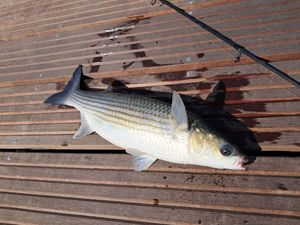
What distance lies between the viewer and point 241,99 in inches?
145

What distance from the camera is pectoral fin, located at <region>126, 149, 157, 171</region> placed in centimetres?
364

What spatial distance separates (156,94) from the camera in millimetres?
4141

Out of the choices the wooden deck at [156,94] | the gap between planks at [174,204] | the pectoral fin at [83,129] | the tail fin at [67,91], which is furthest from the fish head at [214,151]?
the tail fin at [67,91]

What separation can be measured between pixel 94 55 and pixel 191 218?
9.07ft

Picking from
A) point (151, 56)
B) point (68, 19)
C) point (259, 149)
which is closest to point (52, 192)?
point (151, 56)

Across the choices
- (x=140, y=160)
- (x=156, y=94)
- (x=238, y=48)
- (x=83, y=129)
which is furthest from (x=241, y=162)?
(x=83, y=129)

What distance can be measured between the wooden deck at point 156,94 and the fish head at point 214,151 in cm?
24

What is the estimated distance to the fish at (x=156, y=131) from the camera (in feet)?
10.6

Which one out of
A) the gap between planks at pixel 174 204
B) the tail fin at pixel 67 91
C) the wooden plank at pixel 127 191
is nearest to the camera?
the gap between planks at pixel 174 204

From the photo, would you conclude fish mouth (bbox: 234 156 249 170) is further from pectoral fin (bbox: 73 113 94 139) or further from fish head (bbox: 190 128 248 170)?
pectoral fin (bbox: 73 113 94 139)

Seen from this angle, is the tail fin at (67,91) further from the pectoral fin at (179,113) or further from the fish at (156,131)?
the pectoral fin at (179,113)

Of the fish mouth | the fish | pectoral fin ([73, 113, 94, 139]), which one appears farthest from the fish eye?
pectoral fin ([73, 113, 94, 139])

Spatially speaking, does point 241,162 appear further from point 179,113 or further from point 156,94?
point 156,94

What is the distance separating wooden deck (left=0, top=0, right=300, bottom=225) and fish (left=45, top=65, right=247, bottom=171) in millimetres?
250
